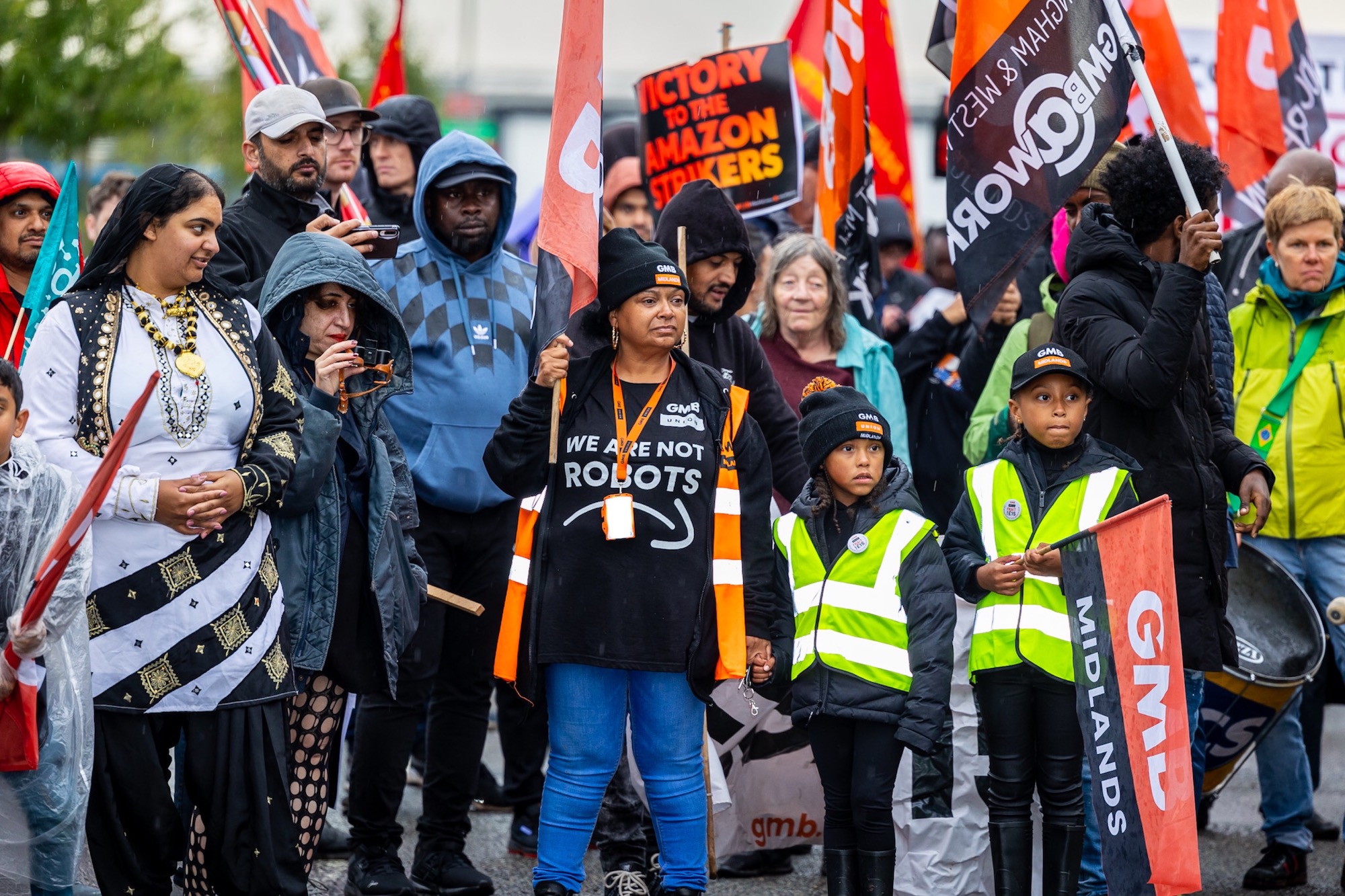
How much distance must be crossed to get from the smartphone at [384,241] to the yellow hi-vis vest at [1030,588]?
6.84 ft

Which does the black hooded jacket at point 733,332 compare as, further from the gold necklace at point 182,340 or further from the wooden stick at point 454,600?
the gold necklace at point 182,340

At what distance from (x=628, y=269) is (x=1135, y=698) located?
1.97 meters

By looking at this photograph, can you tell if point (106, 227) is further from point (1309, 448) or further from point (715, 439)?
point (1309, 448)

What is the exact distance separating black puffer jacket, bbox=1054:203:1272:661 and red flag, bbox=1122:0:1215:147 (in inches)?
119

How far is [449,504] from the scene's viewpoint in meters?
5.81

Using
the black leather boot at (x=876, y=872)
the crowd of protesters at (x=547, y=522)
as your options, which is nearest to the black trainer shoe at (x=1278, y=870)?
the crowd of protesters at (x=547, y=522)

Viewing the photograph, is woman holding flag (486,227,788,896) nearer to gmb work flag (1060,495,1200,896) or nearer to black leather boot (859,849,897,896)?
black leather boot (859,849,897,896)

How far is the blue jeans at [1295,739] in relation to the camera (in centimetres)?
613

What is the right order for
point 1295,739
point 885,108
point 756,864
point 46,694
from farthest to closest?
point 885,108
point 1295,739
point 756,864
point 46,694

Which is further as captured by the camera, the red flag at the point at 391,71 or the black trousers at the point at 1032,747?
the red flag at the point at 391,71

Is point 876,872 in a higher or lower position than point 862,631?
lower

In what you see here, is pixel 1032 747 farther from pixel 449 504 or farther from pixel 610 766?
pixel 449 504

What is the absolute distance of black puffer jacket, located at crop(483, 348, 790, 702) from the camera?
5055mm

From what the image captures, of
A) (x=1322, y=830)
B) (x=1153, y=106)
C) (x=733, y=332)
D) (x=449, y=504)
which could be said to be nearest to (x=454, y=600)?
(x=449, y=504)
